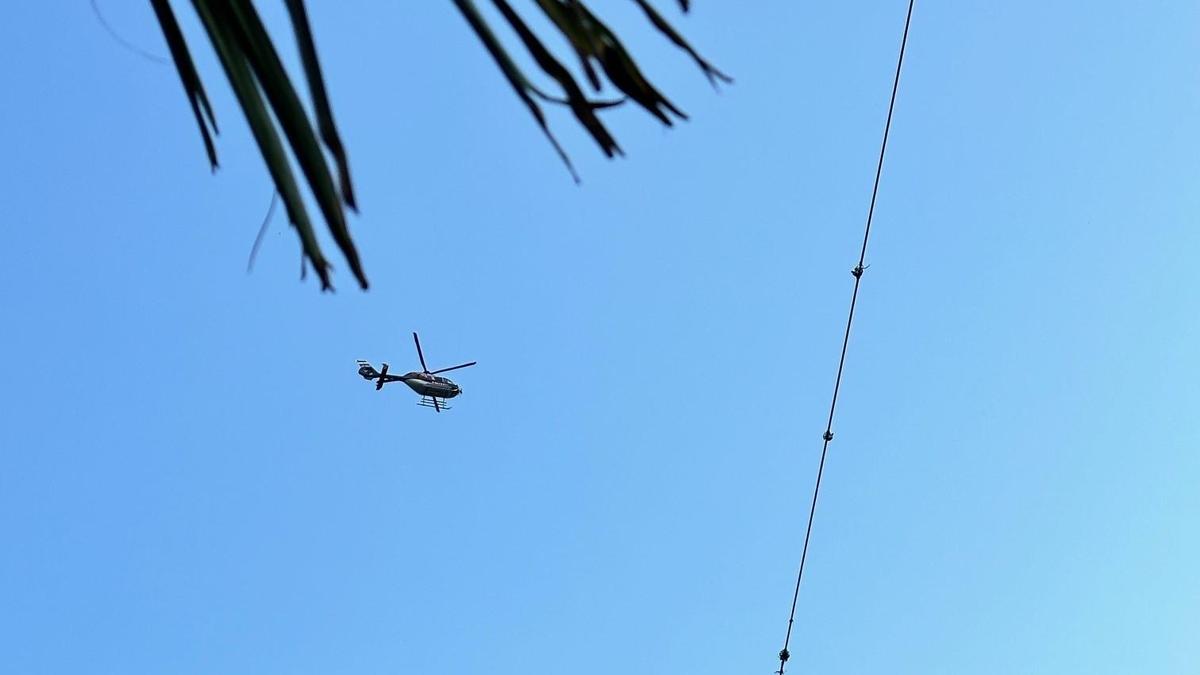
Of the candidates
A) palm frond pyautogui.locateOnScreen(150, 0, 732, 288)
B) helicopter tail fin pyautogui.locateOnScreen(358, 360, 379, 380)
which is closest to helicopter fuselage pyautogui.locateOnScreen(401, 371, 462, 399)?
helicopter tail fin pyautogui.locateOnScreen(358, 360, 379, 380)

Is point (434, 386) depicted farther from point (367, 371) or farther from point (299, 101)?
point (299, 101)

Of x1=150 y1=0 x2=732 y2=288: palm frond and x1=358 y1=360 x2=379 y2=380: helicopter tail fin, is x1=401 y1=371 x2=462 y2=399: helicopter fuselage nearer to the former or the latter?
x1=358 y1=360 x2=379 y2=380: helicopter tail fin

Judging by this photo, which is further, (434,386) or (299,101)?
(434,386)

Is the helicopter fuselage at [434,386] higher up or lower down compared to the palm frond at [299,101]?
higher up

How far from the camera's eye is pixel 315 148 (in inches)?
52.5

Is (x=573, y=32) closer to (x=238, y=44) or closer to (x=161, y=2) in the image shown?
(x=238, y=44)

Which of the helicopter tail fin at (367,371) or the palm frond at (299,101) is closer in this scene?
the palm frond at (299,101)

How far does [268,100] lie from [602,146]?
402 millimetres

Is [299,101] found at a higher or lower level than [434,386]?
lower

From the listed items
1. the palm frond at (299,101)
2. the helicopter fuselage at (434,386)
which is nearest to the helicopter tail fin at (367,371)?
the helicopter fuselage at (434,386)

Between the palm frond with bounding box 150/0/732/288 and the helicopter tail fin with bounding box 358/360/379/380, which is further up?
the helicopter tail fin with bounding box 358/360/379/380

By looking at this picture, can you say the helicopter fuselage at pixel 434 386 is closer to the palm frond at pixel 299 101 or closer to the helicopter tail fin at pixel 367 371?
the helicopter tail fin at pixel 367 371

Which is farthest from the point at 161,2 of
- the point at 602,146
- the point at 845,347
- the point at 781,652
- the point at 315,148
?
the point at 781,652

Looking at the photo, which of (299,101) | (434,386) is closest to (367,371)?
(434,386)
